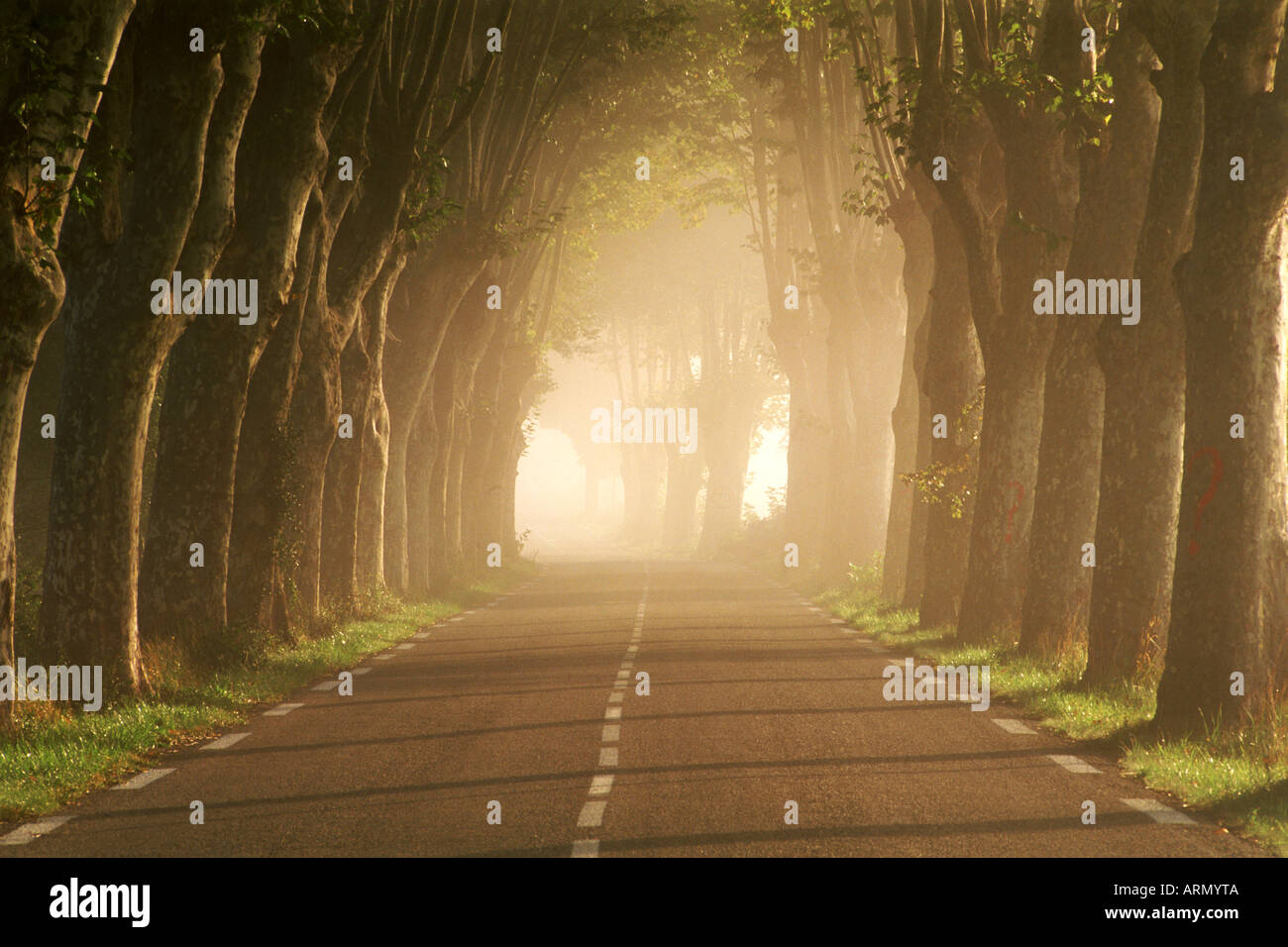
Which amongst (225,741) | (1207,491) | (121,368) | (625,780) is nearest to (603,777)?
(625,780)

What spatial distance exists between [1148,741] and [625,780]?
3.90 m

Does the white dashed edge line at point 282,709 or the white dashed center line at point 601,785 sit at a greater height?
the white dashed center line at point 601,785

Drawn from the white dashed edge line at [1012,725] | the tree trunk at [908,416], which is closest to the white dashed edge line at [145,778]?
the white dashed edge line at [1012,725]

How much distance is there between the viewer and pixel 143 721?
11258mm

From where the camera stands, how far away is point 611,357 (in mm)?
77312

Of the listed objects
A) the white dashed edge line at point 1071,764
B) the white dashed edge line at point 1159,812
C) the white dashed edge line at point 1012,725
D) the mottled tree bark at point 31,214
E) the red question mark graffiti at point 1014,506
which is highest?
the mottled tree bark at point 31,214

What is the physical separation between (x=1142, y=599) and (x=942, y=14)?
8.32 m

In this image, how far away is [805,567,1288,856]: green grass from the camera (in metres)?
8.34

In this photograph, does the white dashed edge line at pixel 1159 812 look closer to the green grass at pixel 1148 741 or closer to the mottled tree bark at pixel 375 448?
the green grass at pixel 1148 741

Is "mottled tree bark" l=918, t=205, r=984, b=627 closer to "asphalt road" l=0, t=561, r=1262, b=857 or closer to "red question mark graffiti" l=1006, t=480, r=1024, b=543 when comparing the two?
"red question mark graffiti" l=1006, t=480, r=1024, b=543

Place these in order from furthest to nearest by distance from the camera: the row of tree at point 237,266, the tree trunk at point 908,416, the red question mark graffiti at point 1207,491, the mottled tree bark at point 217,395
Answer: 1. the tree trunk at point 908,416
2. the mottled tree bark at point 217,395
3. the red question mark graffiti at point 1207,491
4. the row of tree at point 237,266

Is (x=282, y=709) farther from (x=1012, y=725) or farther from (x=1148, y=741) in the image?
(x=1148, y=741)

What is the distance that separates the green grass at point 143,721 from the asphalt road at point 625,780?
0.26 metres

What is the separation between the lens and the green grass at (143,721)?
29.8 feet
